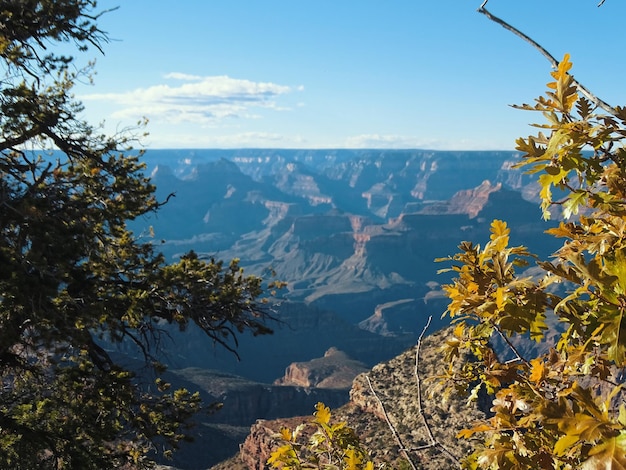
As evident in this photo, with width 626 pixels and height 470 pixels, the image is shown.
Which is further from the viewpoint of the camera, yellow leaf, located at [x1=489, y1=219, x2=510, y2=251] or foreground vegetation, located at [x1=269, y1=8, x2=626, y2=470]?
yellow leaf, located at [x1=489, y1=219, x2=510, y2=251]

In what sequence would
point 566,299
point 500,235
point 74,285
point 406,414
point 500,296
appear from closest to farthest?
point 566,299 → point 500,296 → point 500,235 → point 74,285 → point 406,414

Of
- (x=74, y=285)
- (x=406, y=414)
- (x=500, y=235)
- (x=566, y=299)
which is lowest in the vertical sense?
(x=406, y=414)

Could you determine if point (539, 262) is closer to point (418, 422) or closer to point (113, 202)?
point (113, 202)

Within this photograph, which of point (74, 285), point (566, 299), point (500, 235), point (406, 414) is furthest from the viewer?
point (406, 414)

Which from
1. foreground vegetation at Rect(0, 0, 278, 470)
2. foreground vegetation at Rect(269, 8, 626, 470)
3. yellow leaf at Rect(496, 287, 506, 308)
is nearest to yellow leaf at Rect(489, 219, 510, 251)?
foreground vegetation at Rect(269, 8, 626, 470)

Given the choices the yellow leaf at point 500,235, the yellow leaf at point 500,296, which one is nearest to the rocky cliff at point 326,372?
the yellow leaf at point 500,235

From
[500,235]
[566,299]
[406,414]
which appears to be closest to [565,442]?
[566,299]

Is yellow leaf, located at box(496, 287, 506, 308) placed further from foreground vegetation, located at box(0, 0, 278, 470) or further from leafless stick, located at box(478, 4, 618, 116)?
foreground vegetation, located at box(0, 0, 278, 470)

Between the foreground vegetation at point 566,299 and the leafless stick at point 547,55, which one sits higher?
the leafless stick at point 547,55

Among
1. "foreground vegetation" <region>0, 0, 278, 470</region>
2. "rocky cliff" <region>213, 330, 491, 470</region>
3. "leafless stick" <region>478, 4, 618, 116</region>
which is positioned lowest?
"rocky cliff" <region>213, 330, 491, 470</region>

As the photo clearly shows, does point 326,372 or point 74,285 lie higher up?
point 74,285

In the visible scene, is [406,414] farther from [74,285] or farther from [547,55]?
[547,55]

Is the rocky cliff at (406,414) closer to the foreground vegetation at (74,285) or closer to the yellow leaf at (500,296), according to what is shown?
the foreground vegetation at (74,285)

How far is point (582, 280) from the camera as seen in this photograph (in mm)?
2219
